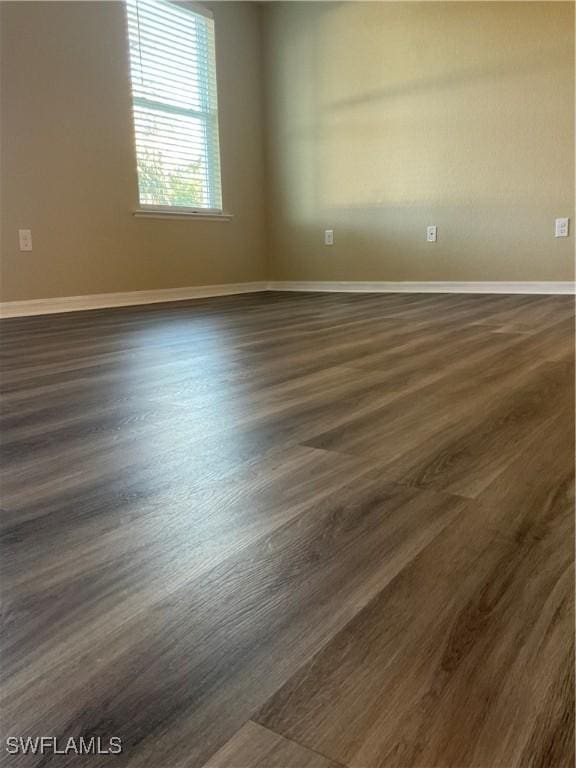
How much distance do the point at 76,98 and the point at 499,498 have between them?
3.55 meters

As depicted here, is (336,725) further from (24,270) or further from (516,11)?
(516,11)

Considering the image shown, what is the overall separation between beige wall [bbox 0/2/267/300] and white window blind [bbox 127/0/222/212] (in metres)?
0.11

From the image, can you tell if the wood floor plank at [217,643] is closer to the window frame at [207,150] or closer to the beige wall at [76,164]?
the beige wall at [76,164]

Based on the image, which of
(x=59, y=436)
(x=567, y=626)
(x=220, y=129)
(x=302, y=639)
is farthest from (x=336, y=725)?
(x=220, y=129)

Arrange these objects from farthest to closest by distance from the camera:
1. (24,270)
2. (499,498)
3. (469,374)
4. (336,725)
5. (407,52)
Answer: (407,52) → (24,270) → (469,374) → (499,498) → (336,725)

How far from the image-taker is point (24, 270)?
130 inches

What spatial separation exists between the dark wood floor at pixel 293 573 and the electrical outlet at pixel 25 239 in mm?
2072

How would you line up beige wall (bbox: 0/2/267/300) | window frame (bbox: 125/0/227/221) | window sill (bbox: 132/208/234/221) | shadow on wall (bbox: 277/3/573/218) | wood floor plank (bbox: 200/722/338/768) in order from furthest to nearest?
window sill (bbox: 132/208/234/221) → window frame (bbox: 125/0/227/221) → shadow on wall (bbox: 277/3/573/218) → beige wall (bbox: 0/2/267/300) → wood floor plank (bbox: 200/722/338/768)

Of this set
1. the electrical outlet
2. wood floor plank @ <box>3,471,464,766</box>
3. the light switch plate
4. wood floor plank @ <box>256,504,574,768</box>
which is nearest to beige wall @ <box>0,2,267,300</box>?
the electrical outlet

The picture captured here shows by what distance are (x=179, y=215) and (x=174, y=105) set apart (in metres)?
0.74

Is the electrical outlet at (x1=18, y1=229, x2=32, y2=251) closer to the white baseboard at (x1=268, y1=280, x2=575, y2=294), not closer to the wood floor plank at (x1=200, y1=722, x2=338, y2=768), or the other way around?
the white baseboard at (x1=268, y1=280, x2=575, y2=294)

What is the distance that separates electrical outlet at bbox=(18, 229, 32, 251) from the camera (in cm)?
326

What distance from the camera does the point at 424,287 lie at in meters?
4.29

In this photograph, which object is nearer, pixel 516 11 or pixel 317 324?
pixel 317 324
